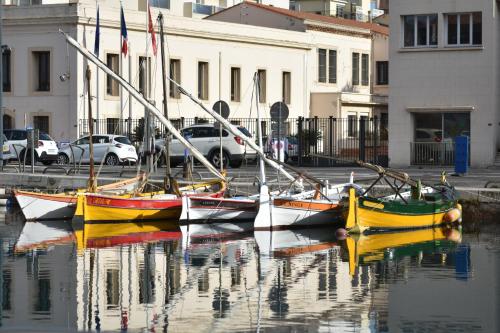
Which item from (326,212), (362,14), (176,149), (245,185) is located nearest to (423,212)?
(326,212)

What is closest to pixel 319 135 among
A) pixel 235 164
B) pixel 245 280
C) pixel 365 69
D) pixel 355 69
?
pixel 235 164

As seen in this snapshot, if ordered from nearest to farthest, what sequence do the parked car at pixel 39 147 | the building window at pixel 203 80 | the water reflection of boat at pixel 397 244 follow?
1. the water reflection of boat at pixel 397 244
2. the parked car at pixel 39 147
3. the building window at pixel 203 80

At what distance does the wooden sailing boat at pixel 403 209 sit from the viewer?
1286 inches

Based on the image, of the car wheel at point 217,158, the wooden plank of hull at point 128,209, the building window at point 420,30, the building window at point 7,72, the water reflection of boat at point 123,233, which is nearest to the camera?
the water reflection of boat at point 123,233

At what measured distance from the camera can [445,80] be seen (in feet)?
164

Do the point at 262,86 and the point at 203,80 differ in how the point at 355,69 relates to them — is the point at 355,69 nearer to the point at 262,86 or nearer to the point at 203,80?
the point at 262,86

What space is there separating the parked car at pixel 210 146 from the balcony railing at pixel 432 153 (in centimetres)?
652

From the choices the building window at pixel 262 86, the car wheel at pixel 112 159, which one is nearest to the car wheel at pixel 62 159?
the car wheel at pixel 112 159

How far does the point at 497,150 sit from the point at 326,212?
1801 centimetres

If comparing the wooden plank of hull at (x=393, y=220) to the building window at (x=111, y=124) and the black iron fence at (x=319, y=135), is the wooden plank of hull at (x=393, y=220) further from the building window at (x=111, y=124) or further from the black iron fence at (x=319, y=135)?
the building window at (x=111, y=124)

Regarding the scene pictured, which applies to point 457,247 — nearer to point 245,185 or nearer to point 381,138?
point 245,185

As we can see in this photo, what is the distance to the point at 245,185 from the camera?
39031mm

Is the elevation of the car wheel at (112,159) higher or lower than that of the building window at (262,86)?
lower

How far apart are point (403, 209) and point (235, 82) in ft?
134
